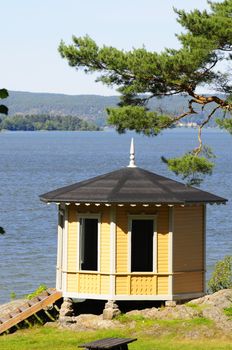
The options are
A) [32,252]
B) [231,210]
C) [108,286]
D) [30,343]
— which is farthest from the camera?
[231,210]

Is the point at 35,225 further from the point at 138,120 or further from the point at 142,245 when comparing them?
the point at 142,245

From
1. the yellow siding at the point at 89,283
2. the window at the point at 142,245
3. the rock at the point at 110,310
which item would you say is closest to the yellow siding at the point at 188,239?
the window at the point at 142,245

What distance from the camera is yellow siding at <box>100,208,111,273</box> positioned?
2428 centimetres

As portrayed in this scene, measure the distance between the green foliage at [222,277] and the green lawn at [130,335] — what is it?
5252 mm

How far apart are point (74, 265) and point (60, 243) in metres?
1.06

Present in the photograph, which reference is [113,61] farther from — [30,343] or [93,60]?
[30,343]

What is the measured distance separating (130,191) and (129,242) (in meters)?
1.21

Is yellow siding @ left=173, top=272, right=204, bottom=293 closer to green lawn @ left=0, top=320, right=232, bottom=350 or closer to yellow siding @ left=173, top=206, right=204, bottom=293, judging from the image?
yellow siding @ left=173, top=206, right=204, bottom=293

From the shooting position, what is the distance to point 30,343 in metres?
22.3

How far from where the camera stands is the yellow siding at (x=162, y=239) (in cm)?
2433

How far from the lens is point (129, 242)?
24.2m

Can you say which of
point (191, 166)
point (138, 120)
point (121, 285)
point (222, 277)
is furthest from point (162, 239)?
point (222, 277)

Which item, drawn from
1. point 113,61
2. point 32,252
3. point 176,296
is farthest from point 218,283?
point 32,252

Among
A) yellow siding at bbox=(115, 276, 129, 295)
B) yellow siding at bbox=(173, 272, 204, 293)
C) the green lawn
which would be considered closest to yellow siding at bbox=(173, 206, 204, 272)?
yellow siding at bbox=(173, 272, 204, 293)
